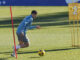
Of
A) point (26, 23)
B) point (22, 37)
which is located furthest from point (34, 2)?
point (26, 23)

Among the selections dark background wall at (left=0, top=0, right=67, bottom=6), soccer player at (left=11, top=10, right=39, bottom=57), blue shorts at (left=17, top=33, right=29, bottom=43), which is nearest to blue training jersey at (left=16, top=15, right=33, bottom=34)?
soccer player at (left=11, top=10, right=39, bottom=57)

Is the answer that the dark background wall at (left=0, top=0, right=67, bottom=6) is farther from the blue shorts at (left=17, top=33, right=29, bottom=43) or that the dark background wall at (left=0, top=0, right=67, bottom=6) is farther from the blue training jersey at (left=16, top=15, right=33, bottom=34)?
the blue training jersey at (left=16, top=15, right=33, bottom=34)

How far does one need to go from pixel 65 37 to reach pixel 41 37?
1492 millimetres

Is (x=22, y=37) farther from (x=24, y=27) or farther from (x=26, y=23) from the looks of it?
(x=26, y=23)

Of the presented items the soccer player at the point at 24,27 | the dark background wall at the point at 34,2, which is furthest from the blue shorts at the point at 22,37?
the dark background wall at the point at 34,2

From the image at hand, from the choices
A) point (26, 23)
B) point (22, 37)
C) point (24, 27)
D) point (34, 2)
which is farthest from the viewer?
point (34, 2)

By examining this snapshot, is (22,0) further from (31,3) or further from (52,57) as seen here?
(52,57)

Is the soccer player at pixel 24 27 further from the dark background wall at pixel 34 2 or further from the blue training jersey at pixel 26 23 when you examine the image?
the dark background wall at pixel 34 2

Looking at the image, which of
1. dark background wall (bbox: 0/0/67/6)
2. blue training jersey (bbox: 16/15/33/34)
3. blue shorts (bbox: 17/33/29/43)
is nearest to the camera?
blue training jersey (bbox: 16/15/33/34)

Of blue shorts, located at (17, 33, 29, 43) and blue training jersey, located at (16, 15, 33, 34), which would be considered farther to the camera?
blue shorts, located at (17, 33, 29, 43)

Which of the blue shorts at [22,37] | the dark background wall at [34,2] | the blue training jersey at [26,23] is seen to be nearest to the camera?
the blue training jersey at [26,23]

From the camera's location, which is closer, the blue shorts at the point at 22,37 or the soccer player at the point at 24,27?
the soccer player at the point at 24,27

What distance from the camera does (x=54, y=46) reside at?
1484 cm

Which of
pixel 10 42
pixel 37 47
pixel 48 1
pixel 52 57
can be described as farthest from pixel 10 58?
pixel 48 1
